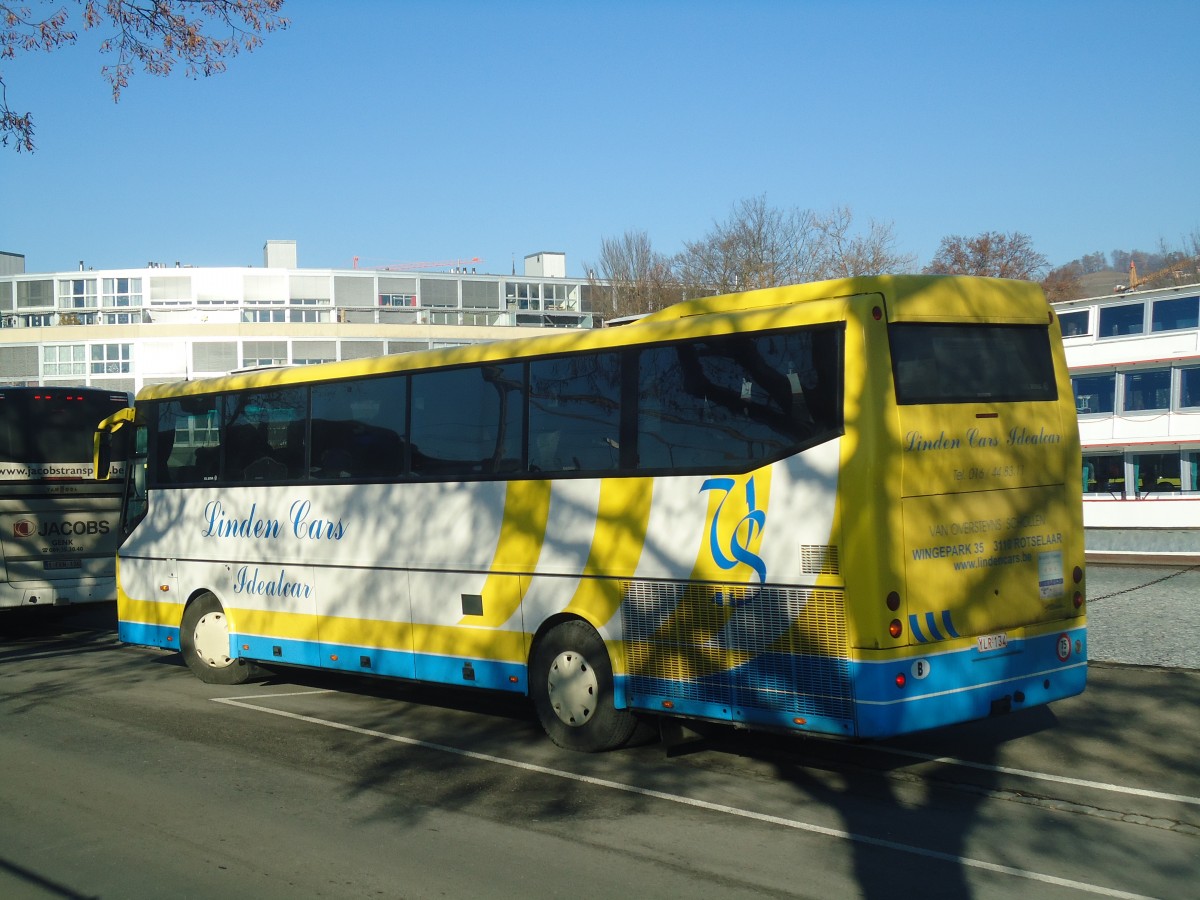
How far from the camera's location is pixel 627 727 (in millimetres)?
9359

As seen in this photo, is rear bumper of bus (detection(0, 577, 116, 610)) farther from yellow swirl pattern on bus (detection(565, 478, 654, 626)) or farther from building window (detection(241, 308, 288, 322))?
building window (detection(241, 308, 288, 322))

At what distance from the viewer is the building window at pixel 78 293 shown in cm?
8981

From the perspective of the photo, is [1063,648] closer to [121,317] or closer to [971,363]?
[971,363]

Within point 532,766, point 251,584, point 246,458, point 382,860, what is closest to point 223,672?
point 251,584

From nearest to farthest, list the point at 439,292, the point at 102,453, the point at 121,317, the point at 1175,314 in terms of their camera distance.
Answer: the point at 102,453 < the point at 1175,314 < the point at 439,292 < the point at 121,317

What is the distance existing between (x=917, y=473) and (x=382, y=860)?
4.09 m

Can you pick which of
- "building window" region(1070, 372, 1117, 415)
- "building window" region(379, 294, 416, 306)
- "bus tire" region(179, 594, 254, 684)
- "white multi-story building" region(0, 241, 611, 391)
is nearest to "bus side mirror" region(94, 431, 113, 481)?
"bus tire" region(179, 594, 254, 684)

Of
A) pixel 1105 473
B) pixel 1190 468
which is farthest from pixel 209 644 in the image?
pixel 1105 473

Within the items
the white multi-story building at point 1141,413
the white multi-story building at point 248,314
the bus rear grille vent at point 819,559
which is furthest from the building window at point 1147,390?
the white multi-story building at point 248,314

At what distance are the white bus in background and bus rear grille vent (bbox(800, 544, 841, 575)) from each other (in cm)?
1178

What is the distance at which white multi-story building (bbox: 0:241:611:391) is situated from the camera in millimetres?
69438

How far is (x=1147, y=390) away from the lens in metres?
27.5

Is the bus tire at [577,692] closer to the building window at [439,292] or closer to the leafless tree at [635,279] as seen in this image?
the leafless tree at [635,279]

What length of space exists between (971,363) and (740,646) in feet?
8.36
